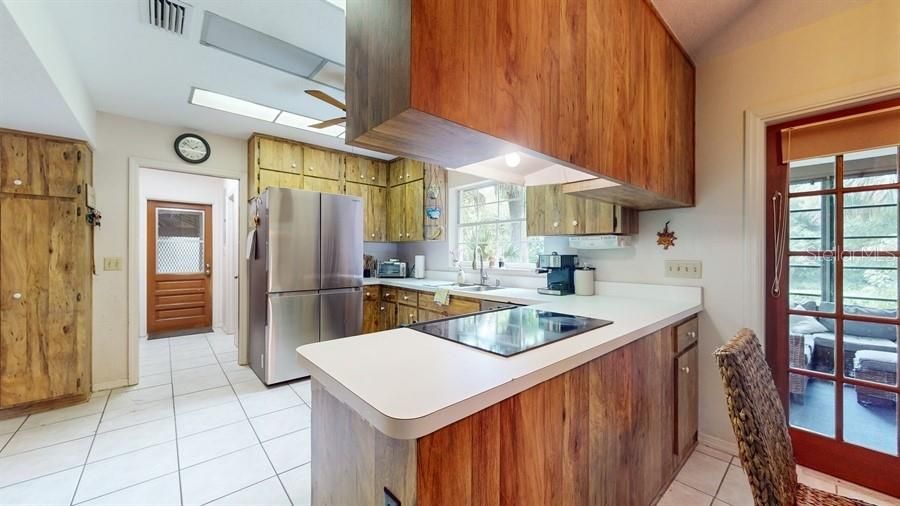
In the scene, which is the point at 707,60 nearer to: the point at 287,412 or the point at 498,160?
the point at 498,160

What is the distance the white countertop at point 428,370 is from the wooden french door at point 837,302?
105 cm

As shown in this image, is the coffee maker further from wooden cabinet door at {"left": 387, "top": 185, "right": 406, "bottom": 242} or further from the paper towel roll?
wooden cabinet door at {"left": 387, "top": 185, "right": 406, "bottom": 242}

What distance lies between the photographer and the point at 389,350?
1090 millimetres

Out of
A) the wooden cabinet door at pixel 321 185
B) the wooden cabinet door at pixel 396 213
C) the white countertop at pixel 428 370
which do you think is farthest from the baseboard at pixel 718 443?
the wooden cabinet door at pixel 321 185

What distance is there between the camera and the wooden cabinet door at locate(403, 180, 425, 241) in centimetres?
406

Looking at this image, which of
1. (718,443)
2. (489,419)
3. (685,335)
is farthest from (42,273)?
(718,443)

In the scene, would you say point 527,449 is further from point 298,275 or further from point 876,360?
point 298,275

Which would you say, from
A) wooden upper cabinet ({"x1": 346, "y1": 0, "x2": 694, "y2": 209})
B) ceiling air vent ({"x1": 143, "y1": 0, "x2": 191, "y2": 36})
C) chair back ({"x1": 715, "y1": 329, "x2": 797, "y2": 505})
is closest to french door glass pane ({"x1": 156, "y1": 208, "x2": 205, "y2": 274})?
ceiling air vent ({"x1": 143, "y1": 0, "x2": 191, "y2": 36})

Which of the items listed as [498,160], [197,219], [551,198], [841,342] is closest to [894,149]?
[841,342]

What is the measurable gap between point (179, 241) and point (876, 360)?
7.32 m

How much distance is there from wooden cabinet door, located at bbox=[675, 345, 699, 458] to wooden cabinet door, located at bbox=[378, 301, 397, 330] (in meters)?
2.64

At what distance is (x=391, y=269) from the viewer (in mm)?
4410

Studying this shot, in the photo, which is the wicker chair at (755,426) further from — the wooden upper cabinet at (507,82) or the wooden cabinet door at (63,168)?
the wooden cabinet door at (63,168)

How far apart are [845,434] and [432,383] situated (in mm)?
2426
